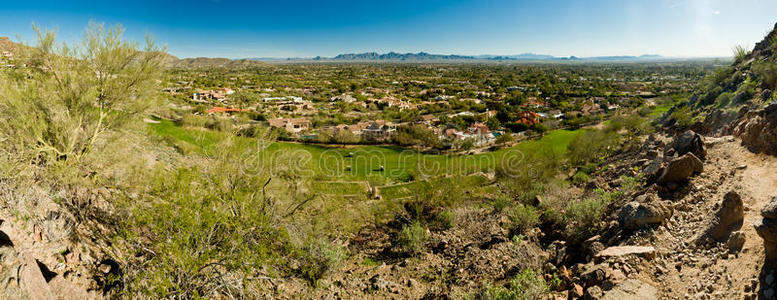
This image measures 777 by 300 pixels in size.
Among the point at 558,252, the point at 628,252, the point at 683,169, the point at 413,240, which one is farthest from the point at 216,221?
the point at 683,169

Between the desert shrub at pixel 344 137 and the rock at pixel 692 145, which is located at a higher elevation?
the rock at pixel 692 145

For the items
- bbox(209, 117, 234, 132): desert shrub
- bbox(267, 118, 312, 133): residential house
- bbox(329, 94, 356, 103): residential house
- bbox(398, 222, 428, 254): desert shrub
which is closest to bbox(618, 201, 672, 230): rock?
bbox(398, 222, 428, 254): desert shrub

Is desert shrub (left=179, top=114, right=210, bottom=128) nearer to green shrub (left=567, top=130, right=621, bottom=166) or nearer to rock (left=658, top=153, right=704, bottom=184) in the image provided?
rock (left=658, top=153, right=704, bottom=184)

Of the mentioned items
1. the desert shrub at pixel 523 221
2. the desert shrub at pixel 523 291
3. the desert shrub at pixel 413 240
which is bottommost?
the desert shrub at pixel 413 240

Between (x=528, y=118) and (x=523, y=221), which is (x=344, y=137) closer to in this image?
(x=523, y=221)

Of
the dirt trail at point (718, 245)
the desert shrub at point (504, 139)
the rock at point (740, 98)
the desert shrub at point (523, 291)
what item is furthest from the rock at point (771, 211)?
the desert shrub at point (504, 139)

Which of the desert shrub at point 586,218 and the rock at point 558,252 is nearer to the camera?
the rock at point 558,252

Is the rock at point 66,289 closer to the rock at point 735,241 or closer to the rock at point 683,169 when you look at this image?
the rock at point 735,241
